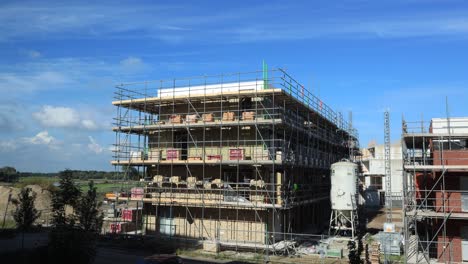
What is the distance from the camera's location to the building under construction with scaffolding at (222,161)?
28.1 meters

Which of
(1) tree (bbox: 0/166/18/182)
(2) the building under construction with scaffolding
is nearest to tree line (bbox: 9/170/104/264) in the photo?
(2) the building under construction with scaffolding

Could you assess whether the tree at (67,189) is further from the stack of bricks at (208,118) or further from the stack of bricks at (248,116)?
the stack of bricks at (248,116)

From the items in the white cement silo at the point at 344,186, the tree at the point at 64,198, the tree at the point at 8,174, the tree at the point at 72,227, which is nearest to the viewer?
the tree at the point at 72,227

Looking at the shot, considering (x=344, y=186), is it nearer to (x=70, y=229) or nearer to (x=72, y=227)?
(x=72, y=227)

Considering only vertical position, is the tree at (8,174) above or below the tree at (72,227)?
above

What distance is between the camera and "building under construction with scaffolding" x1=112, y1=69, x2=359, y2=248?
28.1 metres

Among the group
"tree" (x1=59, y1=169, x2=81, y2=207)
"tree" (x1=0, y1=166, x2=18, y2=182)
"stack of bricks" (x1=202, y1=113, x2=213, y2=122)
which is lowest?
"tree" (x1=59, y1=169, x2=81, y2=207)

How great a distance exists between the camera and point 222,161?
28234 mm

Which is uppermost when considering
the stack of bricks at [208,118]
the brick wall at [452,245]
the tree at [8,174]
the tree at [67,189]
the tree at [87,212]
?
the stack of bricks at [208,118]

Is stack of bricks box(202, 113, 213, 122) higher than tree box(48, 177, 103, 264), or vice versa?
stack of bricks box(202, 113, 213, 122)

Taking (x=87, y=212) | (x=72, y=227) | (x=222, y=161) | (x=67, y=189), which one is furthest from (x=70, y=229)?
(x=222, y=161)

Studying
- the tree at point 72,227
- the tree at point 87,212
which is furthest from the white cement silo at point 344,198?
the tree at point 87,212

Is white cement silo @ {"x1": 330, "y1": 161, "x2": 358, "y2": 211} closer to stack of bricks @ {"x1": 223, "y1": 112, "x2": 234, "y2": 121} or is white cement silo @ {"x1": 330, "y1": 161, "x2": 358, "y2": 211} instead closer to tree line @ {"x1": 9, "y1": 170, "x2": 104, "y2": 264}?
stack of bricks @ {"x1": 223, "y1": 112, "x2": 234, "y2": 121}

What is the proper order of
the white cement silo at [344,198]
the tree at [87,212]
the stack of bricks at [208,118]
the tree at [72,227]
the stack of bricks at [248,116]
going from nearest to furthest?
the tree at [72,227] < the tree at [87,212] < the stack of bricks at [248,116] < the stack of bricks at [208,118] < the white cement silo at [344,198]
